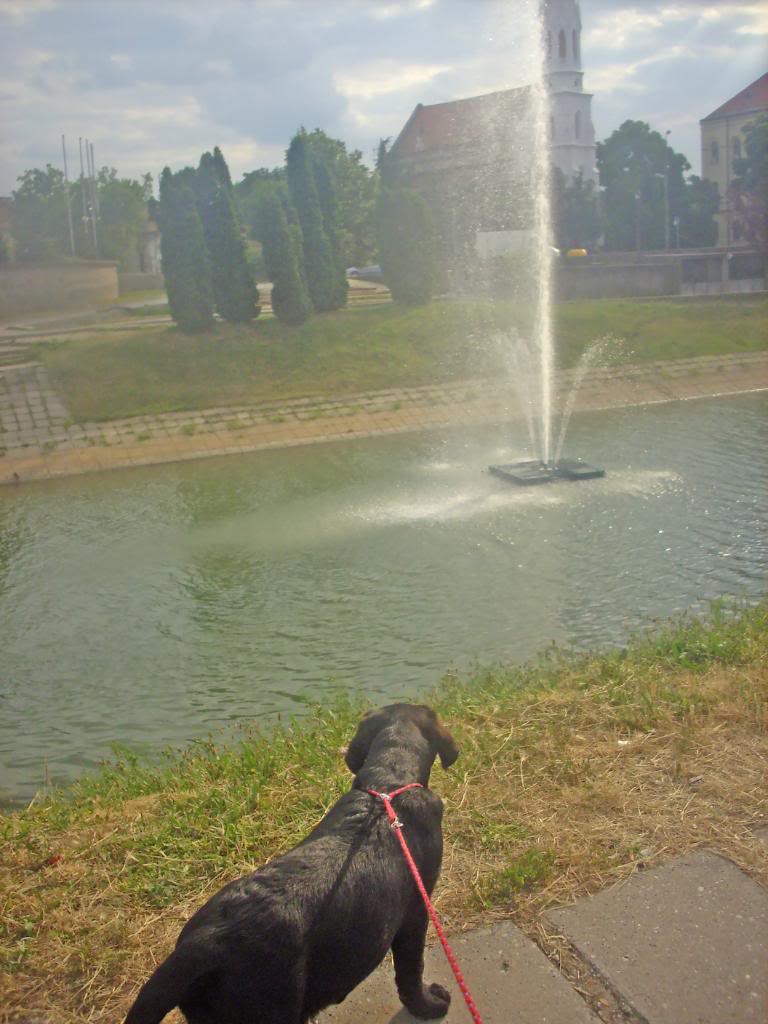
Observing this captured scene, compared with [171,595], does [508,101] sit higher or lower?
higher

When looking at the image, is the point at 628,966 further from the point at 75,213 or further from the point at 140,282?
the point at 75,213

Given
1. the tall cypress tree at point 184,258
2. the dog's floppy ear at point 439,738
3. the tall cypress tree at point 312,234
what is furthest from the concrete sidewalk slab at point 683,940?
the tall cypress tree at point 312,234

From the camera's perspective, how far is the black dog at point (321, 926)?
2613mm

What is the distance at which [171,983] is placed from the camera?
2570 mm

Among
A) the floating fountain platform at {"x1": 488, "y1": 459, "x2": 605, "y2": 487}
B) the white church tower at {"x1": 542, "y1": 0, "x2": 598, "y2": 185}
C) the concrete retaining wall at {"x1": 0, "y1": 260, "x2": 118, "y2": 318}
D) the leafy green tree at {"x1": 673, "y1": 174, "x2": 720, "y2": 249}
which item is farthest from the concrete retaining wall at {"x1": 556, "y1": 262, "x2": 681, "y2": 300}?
the white church tower at {"x1": 542, "y1": 0, "x2": 598, "y2": 185}

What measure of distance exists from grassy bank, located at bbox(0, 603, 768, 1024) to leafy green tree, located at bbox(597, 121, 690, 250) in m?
66.9

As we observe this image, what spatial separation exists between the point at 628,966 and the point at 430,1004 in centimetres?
66

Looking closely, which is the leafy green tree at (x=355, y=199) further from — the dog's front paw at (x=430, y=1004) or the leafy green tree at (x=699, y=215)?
the dog's front paw at (x=430, y=1004)

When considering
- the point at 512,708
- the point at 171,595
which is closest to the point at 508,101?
the point at 171,595

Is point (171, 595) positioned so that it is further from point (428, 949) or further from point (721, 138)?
point (721, 138)

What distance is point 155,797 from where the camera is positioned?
197 inches

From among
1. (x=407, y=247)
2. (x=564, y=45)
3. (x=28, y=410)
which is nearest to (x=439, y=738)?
(x=28, y=410)

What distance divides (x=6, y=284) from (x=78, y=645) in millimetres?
35210

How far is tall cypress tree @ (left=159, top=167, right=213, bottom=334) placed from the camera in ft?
86.4
